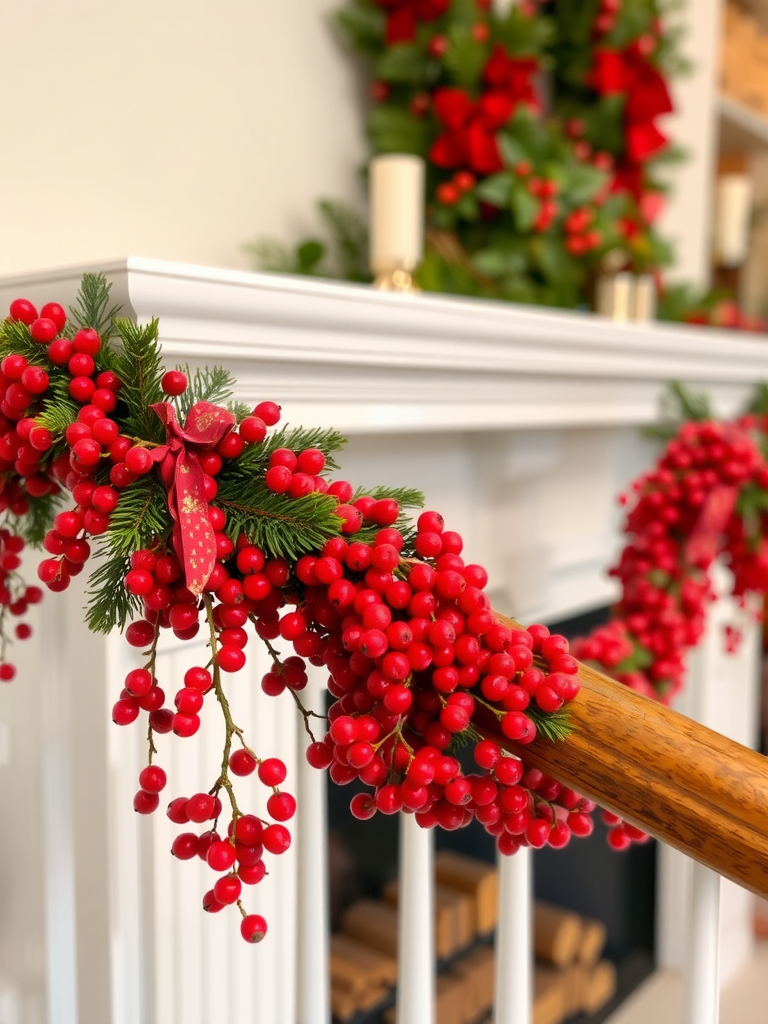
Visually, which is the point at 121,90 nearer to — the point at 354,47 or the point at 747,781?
the point at 354,47

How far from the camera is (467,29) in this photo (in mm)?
1185

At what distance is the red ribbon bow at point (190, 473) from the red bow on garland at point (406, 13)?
34.0 inches

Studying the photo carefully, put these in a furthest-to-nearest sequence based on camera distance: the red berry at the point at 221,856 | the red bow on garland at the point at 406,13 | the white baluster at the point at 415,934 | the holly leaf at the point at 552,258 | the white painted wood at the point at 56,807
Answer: the holly leaf at the point at 552,258, the red bow on garland at the point at 406,13, the white painted wood at the point at 56,807, the white baluster at the point at 415,934, the red berry at the point at 221,856

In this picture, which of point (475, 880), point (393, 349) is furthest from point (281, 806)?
point (475, 880)

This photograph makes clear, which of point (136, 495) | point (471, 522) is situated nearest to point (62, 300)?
point (136, 495)

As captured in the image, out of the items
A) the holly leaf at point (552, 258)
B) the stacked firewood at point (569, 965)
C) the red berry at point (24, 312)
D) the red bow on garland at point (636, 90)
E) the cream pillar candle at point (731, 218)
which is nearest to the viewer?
the red berry at point (24, 312)

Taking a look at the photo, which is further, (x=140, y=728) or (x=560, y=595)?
(x=560, y=595)

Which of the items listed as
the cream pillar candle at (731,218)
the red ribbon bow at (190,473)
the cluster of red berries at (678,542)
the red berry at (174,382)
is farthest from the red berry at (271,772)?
the cream pillar candle at (731,218)

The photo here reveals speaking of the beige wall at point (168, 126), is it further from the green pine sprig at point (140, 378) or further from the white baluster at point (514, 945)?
the white baluster at point (514, 945)

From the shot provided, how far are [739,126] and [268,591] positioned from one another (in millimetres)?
2055

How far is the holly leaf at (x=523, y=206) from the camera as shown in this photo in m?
1.21

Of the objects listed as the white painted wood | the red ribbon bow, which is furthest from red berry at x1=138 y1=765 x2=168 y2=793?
the white painted wood

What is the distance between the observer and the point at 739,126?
2.11m

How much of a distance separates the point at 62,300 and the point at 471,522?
0.73 m
